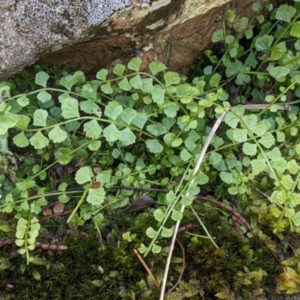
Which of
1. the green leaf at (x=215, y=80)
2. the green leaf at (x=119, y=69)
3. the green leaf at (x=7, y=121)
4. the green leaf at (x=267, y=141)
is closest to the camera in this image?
the green leaf at (x=7, y=121)

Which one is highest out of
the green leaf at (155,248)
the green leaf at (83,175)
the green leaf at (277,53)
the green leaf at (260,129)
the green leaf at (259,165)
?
the green leaf at (277,53)

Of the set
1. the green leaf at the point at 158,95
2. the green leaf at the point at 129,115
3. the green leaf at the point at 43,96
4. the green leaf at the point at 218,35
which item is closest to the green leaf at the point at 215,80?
the green leaf at the point at 218,35

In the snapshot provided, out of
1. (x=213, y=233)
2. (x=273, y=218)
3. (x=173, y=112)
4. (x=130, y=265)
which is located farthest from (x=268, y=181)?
(x=130, y=265)

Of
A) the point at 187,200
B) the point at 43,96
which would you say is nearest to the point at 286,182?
the point at 187,200

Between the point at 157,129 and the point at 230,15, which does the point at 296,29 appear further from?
the point at 157,129

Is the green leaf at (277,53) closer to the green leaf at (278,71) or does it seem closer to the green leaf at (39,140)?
the green leaf at (278,71)
